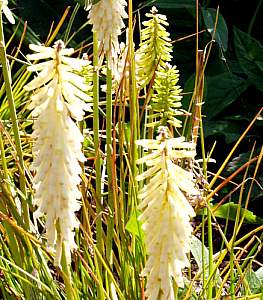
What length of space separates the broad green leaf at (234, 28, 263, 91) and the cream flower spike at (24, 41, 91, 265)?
6.92 feet

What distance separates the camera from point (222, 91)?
10.4 feet

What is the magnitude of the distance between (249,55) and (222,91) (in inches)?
7.8

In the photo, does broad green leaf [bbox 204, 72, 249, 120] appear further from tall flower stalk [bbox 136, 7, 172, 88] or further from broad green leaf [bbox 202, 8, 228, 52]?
tall flower stalk [bbox 136, 7, 172, 88]

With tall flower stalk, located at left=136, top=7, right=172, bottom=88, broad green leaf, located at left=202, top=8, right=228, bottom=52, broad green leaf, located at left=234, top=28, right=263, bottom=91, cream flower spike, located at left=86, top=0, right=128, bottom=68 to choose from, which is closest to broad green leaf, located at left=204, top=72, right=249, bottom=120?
broad green leaf, located at left=234, top=28, right=263, bottom=91

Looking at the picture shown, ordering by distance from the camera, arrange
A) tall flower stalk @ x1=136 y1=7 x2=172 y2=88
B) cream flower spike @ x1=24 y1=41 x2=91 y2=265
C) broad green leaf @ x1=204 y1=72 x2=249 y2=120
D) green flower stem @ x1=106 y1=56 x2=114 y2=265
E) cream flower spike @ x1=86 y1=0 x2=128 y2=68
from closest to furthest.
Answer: cream flower spike @ x1=24 y1=41 x2=91 y2=265 < cream flower spike @ x1=86 y1=0 x2=128 y2=68 < green flower stem @ x1=106 y1=56 x2=114 y2=265 < tall flower stalk @ x1=136 y1=7 x2=172 y2=88 < broad green leaf @ x1=204 y1=72 x2=249 y2=120

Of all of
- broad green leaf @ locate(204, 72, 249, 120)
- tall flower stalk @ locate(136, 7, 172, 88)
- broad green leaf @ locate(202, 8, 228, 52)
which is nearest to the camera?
tall flower stalk @ locate(136, 7, 172, 88)

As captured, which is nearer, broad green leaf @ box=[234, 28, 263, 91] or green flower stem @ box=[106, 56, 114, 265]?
green flower stem @ box=[106, 56, 114, 265]

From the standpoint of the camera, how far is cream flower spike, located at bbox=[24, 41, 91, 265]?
1089mm

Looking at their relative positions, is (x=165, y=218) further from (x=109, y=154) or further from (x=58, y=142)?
(x=109, y=154)

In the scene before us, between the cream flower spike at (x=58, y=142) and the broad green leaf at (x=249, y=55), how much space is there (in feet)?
6.92

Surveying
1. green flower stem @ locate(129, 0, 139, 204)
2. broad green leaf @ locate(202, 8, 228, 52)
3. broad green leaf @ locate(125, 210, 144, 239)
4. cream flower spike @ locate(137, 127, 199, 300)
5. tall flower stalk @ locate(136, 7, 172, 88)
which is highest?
broad green leaf @ locate(202, 8, 228, 52)

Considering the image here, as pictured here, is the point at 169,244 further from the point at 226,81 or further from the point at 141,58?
the point at 226,81

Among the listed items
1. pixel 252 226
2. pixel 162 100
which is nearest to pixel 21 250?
pixel 162 100

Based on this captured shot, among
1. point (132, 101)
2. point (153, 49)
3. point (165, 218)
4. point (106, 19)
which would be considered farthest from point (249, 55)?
point (165, 218)
